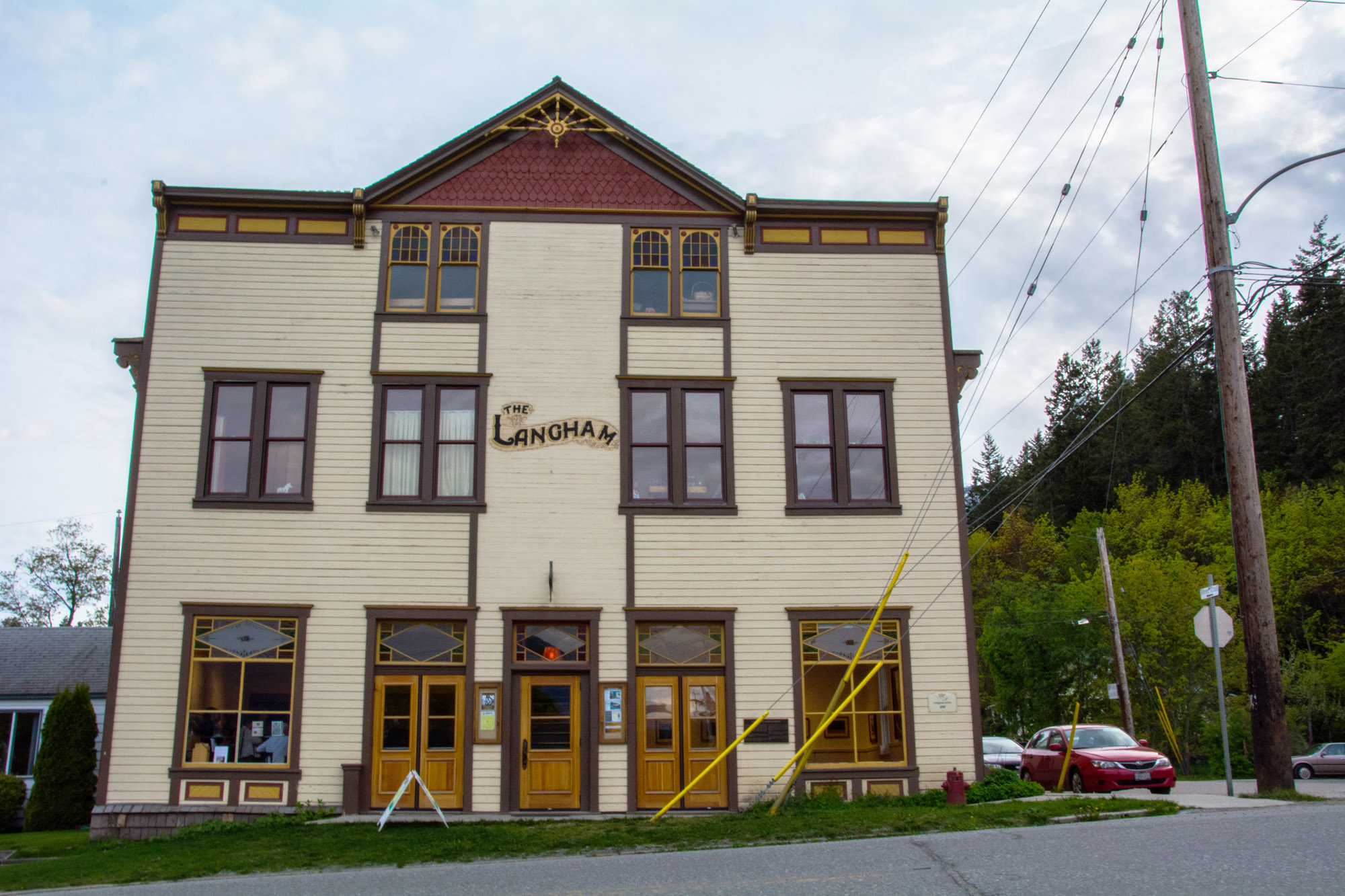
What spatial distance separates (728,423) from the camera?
17672mm

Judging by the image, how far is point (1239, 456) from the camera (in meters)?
14.1

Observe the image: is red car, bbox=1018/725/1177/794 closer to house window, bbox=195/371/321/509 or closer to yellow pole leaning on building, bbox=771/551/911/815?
yellow pole leaning on building, bbox=771/551/911/815

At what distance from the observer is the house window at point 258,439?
56.0 ft

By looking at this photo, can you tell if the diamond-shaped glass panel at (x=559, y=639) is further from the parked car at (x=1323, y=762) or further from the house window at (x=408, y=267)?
the parked car at (x=1323, y=762)

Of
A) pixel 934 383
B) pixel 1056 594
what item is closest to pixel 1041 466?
pixel 1056 594

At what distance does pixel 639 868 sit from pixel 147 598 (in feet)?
33.7

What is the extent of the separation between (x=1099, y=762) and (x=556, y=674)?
10.3m

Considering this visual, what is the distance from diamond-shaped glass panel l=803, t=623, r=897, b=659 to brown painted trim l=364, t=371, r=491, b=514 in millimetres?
5765

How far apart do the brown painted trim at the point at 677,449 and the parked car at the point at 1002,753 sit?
14.2 metres

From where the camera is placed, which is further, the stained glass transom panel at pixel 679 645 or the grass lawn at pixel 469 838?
the stained glass transom panel at pixel 679 645

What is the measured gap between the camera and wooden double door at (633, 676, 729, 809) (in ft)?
54.1

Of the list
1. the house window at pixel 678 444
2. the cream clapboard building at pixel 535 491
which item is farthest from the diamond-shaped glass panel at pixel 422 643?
the house window at pixel 678 444

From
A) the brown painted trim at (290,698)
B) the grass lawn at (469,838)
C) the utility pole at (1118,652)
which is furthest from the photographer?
the utility pole at (1118,652)

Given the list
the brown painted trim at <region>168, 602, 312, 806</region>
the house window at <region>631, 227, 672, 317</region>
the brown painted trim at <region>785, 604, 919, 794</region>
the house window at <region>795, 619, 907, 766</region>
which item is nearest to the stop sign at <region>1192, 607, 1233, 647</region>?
the brown painted trim at <region>785, 604, 919, 794</region>
